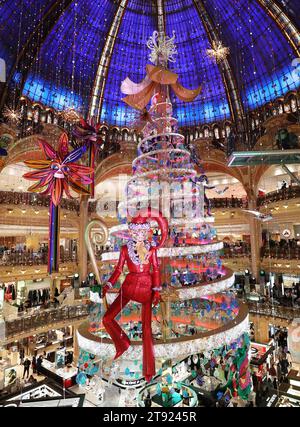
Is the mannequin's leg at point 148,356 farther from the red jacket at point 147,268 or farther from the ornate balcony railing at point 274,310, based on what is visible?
the ornate balcony railing at point 274,310

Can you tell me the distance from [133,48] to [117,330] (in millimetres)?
21625

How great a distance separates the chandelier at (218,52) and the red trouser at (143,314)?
1819 cm

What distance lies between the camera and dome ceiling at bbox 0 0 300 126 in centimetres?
1606

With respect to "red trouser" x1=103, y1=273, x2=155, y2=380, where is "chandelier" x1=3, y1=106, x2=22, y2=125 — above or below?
above

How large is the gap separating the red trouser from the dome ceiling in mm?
17111

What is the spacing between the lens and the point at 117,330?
4.11 metres

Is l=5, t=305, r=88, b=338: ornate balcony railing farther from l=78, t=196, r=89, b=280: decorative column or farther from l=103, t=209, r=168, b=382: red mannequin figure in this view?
l=103, t=209, r=168, b=382: red mannequin figure

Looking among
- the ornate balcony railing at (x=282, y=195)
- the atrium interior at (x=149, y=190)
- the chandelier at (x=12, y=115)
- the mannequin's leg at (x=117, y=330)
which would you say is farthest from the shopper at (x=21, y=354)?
the ornate balcony railing at (x=282, y=195)

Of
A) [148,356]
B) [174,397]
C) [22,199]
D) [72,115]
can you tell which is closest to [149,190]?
[148,356]

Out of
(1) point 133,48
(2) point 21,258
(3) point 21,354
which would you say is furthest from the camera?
(1) point 133,48

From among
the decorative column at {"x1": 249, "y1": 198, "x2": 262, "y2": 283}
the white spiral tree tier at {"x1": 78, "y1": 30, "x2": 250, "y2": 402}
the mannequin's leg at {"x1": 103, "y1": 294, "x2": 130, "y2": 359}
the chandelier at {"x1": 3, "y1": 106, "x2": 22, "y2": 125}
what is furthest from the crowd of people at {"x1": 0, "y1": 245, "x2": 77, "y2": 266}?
the decorative column at {"x1": 249, "y1": 198, "x2": 262, "y2": 283}

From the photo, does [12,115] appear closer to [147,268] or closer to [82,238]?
[82,238]
